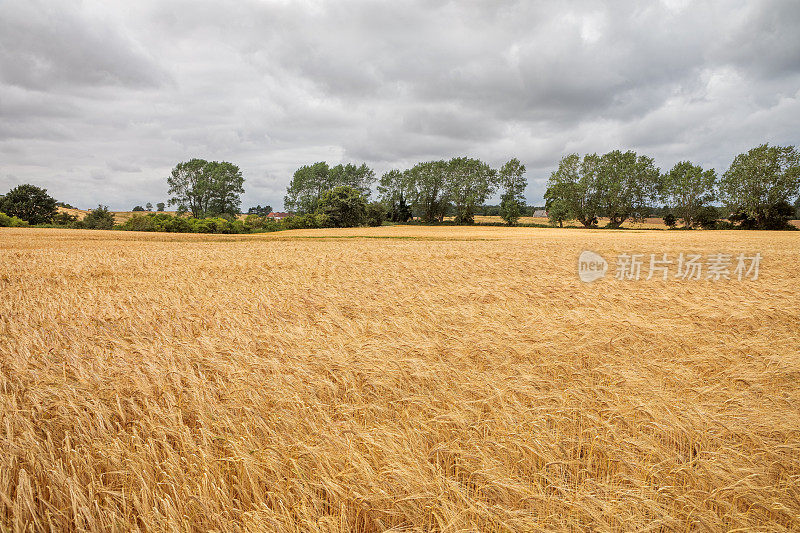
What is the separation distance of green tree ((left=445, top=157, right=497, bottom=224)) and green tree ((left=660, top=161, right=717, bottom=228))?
Answer: 34.3m

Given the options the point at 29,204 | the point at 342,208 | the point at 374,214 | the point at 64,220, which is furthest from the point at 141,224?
the point at 374,214

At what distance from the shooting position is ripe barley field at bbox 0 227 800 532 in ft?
6.97

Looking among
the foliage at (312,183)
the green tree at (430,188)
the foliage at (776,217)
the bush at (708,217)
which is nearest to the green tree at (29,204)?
the foliage at (312,183)

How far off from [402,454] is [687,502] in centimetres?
169

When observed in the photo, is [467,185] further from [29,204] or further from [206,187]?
[29,204]

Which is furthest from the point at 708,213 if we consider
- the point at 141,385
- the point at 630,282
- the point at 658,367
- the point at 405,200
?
the point at 141,385

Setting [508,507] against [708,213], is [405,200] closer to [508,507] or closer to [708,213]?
[708,213]

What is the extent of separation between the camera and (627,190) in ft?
237

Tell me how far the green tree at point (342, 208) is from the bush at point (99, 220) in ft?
122

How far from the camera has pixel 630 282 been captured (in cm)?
1075

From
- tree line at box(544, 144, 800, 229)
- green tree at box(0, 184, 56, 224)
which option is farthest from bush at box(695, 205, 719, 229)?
green tree at box(0, 184, 56, 224)

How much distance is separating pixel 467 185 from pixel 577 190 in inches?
924

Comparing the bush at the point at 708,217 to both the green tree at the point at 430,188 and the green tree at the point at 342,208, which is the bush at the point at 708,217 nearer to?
the green tree at the point at 430,188

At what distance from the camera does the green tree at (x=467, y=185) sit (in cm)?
8606
